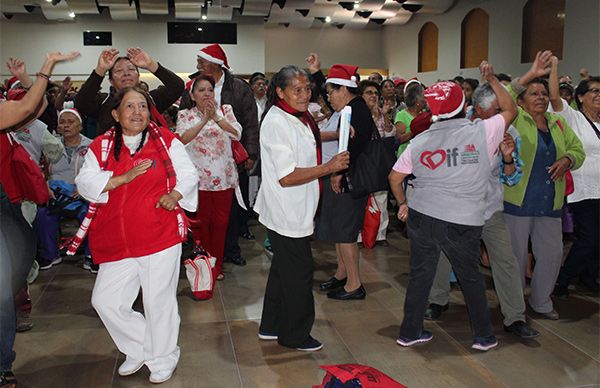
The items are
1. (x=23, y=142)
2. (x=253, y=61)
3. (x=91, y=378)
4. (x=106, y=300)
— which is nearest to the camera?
(x=106, y=300)

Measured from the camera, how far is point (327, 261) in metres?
5.39

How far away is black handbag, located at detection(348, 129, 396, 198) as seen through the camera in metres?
3.87

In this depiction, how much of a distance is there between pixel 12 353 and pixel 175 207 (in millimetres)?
1083

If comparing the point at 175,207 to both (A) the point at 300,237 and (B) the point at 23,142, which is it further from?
(B) the point at 23,142

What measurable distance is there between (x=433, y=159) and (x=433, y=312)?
1261 millimetres

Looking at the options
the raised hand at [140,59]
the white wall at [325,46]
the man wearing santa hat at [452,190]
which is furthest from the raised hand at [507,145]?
the white wall at [325,46]

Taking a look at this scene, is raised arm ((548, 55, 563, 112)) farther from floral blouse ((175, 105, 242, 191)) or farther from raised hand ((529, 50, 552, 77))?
floral blouse ((175, 105, 242, 191))

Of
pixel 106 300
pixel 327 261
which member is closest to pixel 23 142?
pixel 106 300

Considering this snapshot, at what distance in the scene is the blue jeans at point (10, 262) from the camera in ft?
8.89

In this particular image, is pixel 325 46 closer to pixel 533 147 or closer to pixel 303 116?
pixel 533 147

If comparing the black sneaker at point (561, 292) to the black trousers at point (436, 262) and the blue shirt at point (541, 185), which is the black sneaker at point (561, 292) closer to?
the blue shirt at point (541, 185)

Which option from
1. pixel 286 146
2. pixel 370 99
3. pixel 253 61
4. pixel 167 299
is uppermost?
pixel 253 61

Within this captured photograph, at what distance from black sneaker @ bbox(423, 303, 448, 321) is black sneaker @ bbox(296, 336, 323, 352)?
878 millimetres

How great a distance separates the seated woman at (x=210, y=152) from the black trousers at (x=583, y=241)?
2.58 meters
